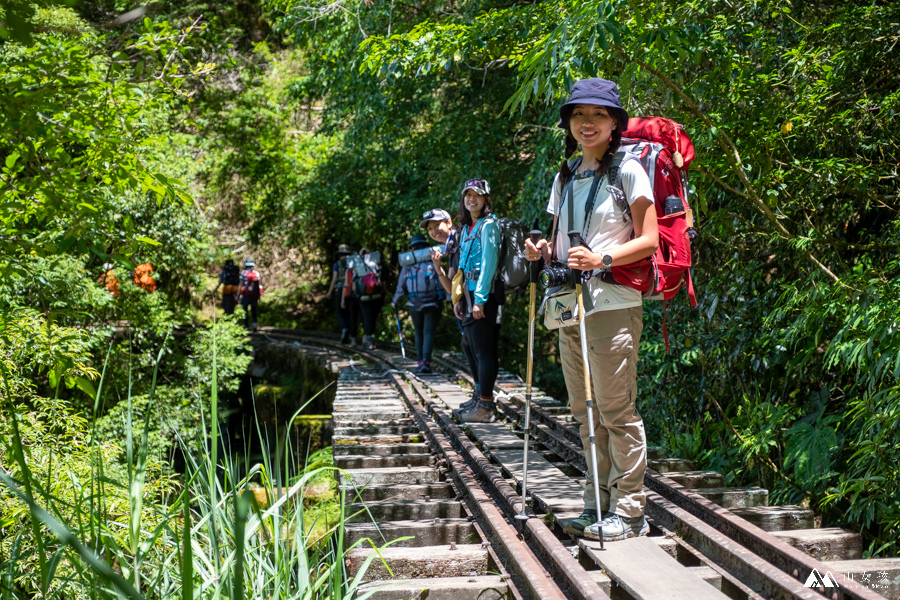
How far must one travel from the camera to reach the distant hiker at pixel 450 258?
7219 mm

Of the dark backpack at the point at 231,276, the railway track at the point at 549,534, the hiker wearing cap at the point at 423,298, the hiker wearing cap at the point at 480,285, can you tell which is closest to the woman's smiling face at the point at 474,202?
the hiker wearing cap at the point at 480,285

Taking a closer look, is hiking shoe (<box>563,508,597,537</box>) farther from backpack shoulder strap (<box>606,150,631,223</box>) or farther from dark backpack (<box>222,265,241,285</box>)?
dark backpack (<box>222,265,241,285</box>)

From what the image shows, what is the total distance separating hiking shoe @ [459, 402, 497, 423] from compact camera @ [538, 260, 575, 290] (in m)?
3.44

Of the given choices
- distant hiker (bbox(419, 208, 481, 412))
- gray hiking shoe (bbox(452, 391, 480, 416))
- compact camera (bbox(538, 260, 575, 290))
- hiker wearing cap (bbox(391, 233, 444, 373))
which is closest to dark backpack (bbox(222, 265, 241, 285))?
hiker wearing cap (bbox(391, 233, 444, 373))

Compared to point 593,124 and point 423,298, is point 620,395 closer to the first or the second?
point 593,124

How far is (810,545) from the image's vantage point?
3672 millimetres

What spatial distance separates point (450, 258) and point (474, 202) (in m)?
1.08

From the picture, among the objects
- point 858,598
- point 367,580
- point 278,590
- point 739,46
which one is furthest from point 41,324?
point 858,598

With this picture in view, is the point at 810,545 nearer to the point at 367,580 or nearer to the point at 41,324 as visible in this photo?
the point at 367,580

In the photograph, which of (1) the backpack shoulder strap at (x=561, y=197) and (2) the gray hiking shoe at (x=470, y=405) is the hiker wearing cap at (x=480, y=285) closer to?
(2) the gray hiking shoe at (x=470, y=405)

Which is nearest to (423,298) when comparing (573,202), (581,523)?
(573,202)

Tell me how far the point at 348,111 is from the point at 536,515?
38.8 ft

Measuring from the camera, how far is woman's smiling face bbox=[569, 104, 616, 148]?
3652mm

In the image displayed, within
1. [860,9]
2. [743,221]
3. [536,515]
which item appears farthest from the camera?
[743,221]
